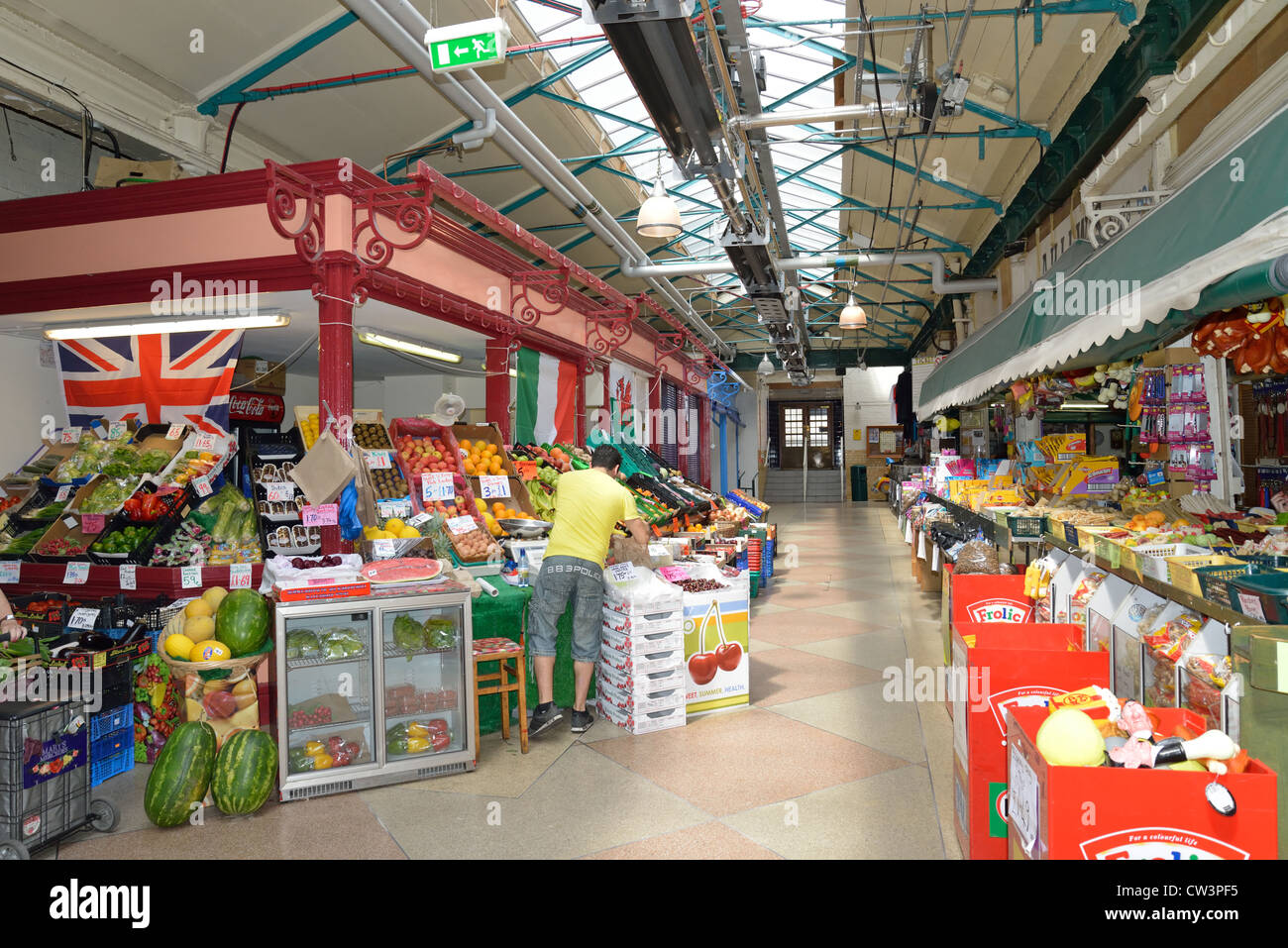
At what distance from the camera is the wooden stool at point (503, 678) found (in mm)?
4195

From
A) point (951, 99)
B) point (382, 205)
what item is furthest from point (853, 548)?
point (382, 205)

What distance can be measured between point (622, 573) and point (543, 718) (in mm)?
938

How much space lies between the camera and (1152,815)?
6.00 feet

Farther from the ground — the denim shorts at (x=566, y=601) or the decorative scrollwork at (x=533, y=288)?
the decorative scrollwork at (x=533, y=288)

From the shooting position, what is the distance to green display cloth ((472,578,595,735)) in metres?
4.49

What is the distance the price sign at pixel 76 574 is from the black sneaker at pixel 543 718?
8.99 ft

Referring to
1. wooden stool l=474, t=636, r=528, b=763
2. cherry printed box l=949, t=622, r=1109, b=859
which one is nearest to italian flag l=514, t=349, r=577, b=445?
wooden stool l=474, t=636, r=528, b=763

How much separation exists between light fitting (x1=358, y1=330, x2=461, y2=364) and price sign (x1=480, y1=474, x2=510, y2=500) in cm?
221

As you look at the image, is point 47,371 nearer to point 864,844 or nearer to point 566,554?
point 566,554

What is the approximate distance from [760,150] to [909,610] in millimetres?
4549

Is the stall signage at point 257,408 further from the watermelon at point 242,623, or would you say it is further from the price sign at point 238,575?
the watermelon at point 242,623

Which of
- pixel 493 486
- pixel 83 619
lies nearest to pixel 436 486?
pixel 493 486

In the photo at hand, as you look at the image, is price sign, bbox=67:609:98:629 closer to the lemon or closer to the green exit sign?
the lemon

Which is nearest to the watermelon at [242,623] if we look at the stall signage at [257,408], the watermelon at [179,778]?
the watermelon at [179,778]
